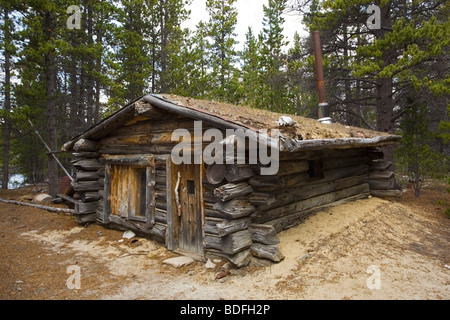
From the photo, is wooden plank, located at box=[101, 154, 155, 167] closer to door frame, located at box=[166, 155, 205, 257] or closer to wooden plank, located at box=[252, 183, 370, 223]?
door frame, located at box=[166, 155, 205, 257]


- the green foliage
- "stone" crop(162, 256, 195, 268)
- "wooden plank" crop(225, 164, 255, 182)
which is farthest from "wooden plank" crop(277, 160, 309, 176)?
the green foliage

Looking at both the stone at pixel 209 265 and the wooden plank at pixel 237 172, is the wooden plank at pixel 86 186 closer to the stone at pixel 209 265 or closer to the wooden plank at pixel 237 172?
the stone at pixel 209 265

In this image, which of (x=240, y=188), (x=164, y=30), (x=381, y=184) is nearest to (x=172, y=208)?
(x=240, y=188)

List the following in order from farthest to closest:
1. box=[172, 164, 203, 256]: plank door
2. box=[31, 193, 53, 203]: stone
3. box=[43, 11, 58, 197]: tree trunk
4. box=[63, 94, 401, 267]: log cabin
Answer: box=[31, 193, 53, 203]: stone, box=[43, 11, 58, 197]: tree trunk, box=[172, 164, 203, 256]: plank door, box=[63, 94, 401, 267]: log cabin

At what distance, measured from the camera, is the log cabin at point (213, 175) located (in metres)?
4.67

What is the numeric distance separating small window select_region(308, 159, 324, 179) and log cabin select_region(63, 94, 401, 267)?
0.02 meters

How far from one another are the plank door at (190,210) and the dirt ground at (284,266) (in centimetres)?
45

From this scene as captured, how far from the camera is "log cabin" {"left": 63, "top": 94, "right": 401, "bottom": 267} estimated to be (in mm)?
4672

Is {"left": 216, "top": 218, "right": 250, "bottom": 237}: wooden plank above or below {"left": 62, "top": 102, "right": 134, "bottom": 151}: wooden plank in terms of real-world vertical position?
below

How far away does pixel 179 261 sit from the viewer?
17.5ft

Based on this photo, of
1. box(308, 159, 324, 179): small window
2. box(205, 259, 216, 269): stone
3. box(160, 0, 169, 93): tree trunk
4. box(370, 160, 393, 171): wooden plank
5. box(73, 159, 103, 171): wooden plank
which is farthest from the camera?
box(160, 0, 169, 93): tree trunk

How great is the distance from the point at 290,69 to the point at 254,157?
888 cm

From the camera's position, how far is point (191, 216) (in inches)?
228
